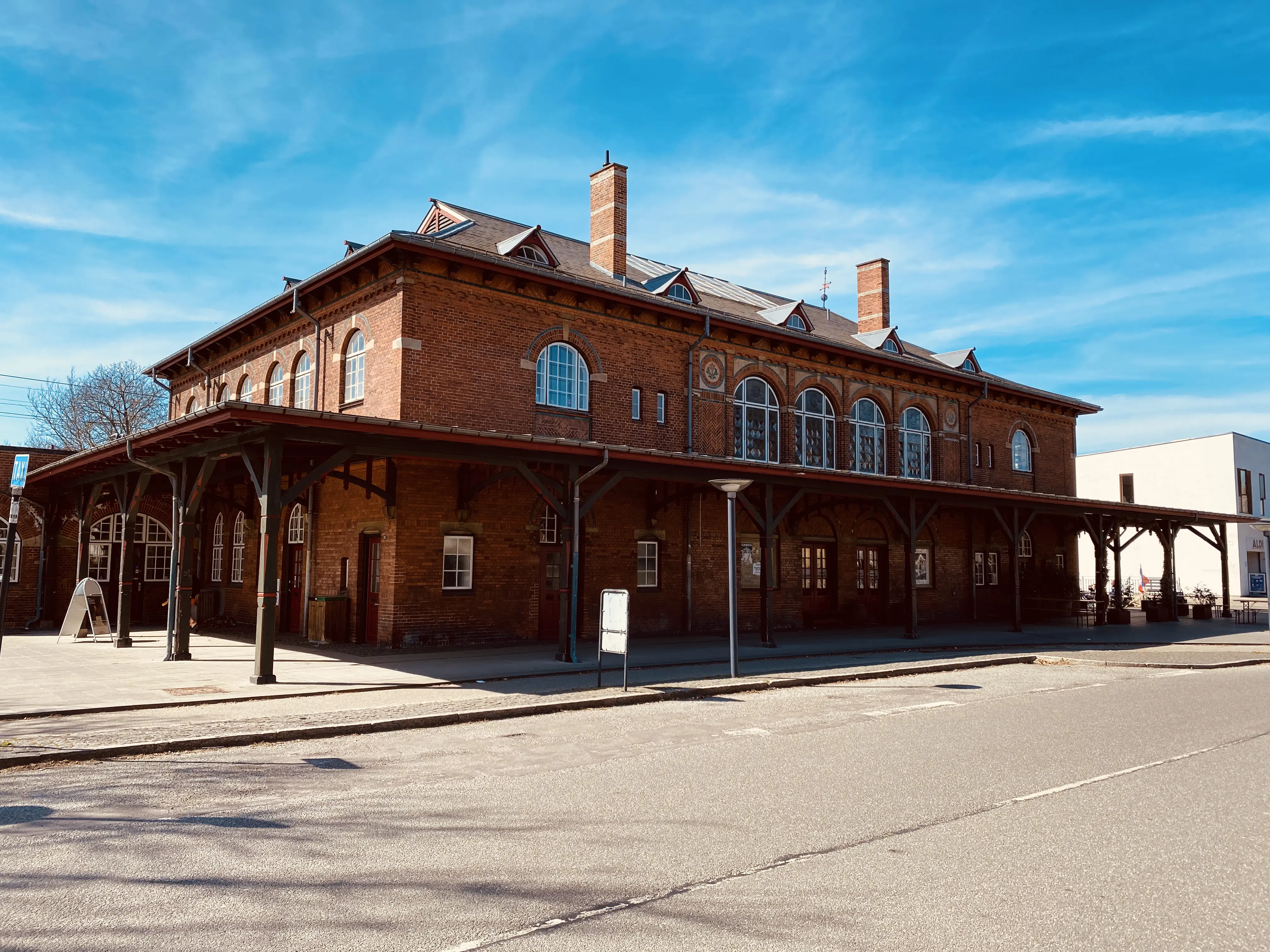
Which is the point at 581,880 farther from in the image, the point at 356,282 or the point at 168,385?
the point at 168,385

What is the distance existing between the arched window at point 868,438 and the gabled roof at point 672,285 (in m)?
6.02

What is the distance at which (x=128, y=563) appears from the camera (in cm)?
1686

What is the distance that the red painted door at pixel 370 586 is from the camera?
1664cm

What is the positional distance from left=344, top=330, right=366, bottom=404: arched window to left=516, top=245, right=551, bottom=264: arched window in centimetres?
358

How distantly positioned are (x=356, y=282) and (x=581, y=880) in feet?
49.6

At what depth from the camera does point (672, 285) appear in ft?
68.1

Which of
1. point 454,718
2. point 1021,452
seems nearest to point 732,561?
point 454,718

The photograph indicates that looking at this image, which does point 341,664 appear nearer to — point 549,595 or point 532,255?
point 549,595

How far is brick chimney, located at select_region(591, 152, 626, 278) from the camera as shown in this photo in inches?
840

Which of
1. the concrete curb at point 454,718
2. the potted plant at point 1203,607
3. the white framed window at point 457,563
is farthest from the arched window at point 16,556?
the potted plant at point 1203,607

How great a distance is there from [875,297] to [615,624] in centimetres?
2113

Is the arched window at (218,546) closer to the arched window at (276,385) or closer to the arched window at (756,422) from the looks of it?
the arched window at (276,385)

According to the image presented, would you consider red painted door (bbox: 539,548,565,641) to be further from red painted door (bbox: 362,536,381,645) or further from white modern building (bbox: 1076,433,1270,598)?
white modern building (bbox: 1076,433,1270,598)

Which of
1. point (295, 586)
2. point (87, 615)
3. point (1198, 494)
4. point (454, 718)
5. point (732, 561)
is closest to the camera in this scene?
point (454, 718)
